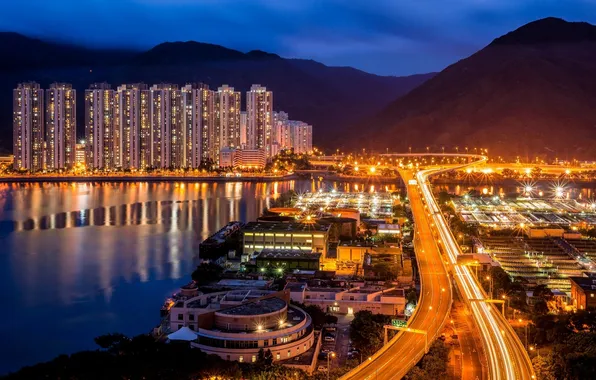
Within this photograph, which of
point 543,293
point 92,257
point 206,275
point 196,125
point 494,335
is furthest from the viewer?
point 196,125

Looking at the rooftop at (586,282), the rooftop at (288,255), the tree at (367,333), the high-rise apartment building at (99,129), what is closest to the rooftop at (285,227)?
the rooftop at (288,255)

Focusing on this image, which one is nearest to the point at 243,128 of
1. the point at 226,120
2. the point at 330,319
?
the point at 226,120

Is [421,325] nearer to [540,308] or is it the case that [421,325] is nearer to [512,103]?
[540,308]

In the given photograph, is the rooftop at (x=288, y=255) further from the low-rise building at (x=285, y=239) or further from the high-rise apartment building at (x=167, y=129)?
the high-rise apartment building at (x=167, y=129)

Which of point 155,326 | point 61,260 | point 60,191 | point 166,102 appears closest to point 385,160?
point 166,102

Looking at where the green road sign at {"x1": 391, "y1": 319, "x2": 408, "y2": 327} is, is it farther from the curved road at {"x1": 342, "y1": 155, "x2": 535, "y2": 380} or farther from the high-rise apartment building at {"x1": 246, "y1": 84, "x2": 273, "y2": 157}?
the high-rise apartment building at {"x1": 246, "y1": 84, "x2": 273, "y2": 157}

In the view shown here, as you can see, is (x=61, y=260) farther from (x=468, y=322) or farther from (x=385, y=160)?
(x=385, y=160)
